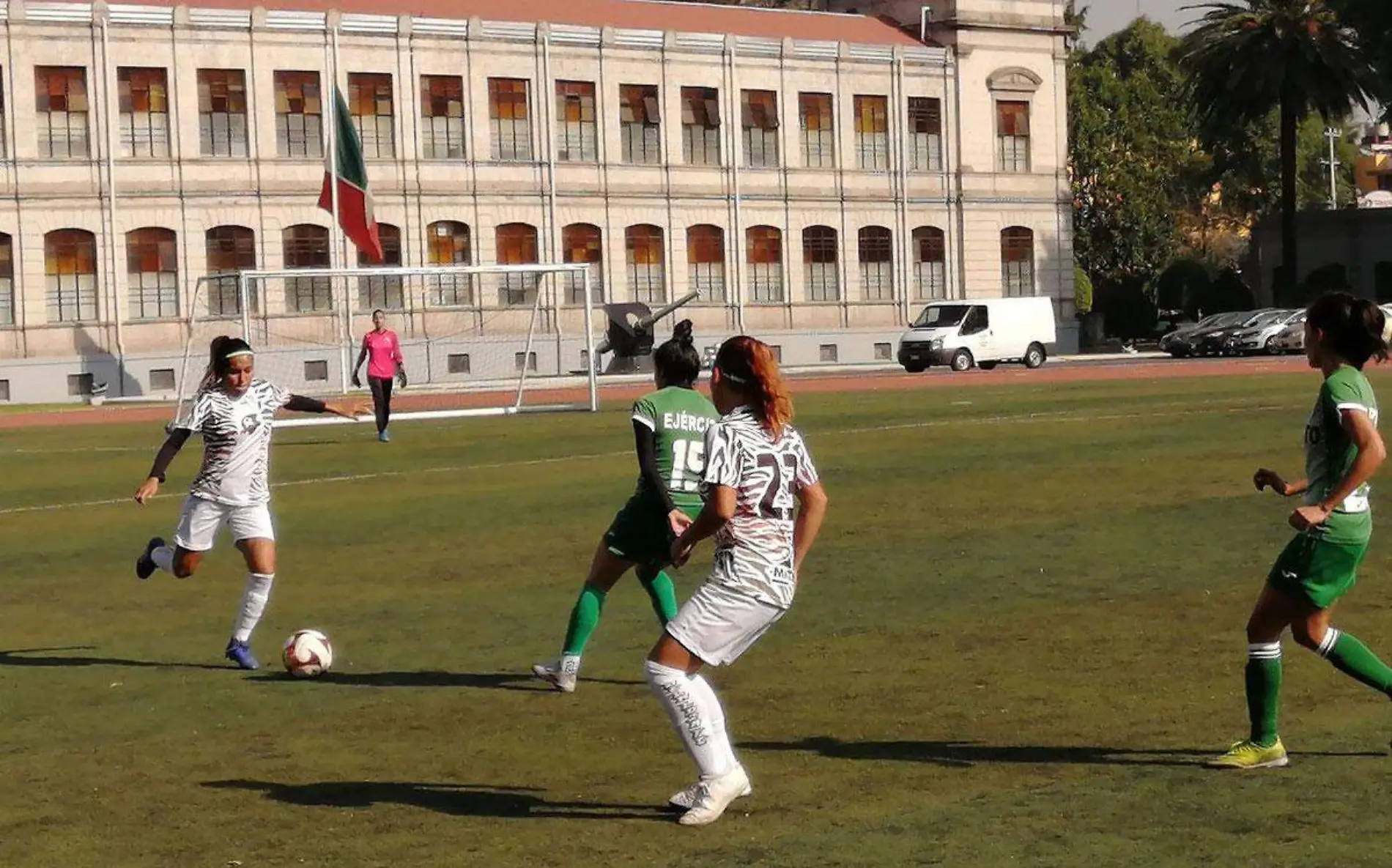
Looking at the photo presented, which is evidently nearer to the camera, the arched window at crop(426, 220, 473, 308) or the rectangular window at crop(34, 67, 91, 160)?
the rectangular window at crop(34, 67, 91, 160)

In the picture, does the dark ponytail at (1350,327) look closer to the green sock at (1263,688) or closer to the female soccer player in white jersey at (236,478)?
the green sock at (1263,688)

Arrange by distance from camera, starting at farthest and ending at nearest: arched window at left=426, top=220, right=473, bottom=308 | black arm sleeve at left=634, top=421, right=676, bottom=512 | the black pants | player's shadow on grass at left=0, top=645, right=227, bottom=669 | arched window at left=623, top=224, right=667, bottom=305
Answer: arched window at left=623, top=224, right=667, bottom=305, arched window at left=426, top=220, right=473, bottom=308, the black pants, player's shadow on grass at left=0, top=645, right=227, bottom=669, black arm sleeve at left=634, top=421, right=676, bottom=512

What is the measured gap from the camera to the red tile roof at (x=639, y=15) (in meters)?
63.1

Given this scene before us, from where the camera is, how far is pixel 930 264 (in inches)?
2889

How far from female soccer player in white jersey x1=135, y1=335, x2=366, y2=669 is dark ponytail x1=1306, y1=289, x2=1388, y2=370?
6187 mm

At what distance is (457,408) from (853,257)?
106 ft

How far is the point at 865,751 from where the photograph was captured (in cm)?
981

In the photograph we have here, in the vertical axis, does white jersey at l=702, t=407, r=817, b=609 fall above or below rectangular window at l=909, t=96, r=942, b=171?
below

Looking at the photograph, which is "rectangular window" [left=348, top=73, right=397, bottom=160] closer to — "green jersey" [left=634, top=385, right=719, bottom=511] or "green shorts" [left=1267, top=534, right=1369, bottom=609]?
"green jersey" [left=634, top=385, right=719, bottom=511]

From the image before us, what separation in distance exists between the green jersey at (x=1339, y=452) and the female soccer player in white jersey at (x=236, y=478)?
6.13 metres

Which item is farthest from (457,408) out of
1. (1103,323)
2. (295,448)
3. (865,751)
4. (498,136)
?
(1103,323)

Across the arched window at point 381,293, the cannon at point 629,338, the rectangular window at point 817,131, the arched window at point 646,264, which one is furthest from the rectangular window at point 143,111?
the rectangular window at point 817,131

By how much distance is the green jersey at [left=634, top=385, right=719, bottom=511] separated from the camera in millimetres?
11180

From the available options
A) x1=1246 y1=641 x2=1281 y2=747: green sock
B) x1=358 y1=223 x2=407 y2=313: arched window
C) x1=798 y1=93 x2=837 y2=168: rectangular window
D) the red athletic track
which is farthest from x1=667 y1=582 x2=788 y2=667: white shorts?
x1=798 y1=93 x2=837 y2=168: rectangular window
